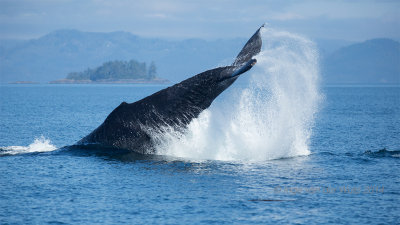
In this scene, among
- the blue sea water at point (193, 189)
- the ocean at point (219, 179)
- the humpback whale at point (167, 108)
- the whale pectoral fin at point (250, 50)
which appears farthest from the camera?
the humpback whale at point (167, 108)

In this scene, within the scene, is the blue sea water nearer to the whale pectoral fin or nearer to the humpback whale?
the humpback whale

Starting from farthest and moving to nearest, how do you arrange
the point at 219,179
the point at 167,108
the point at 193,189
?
the point at 167,108
the point at 219,179
the point at 193,189

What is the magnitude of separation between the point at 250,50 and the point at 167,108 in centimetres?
304

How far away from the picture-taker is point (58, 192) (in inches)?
570

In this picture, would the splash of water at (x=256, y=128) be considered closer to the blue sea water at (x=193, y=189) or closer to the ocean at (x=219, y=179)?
the ocean at (x=219, y=179)

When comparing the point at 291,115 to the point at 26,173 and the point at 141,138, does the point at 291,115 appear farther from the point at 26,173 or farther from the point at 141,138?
the point at 26,173

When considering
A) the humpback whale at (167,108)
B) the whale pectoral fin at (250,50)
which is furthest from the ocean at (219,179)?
the whale pectoral fin at (250,50)

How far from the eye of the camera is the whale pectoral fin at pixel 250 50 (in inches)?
555

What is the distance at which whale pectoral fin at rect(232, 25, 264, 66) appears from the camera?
46.2 ft

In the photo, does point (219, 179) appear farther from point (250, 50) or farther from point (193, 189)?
point (250, 50)

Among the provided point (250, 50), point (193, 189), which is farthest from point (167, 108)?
point (250, 50)

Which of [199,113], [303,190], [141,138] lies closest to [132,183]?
[141,138]

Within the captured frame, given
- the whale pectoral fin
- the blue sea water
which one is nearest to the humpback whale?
the whale pectoral fin

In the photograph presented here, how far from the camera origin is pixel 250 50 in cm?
1424
